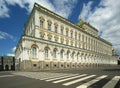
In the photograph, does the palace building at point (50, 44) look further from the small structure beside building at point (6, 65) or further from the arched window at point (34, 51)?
the small structure beside building at point (6, 65)

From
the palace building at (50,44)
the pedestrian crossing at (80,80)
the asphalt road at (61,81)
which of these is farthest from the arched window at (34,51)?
the pedestrian crossing at (80,80)

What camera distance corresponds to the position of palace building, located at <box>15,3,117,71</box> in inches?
1022

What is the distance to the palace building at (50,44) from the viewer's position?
85.1ft

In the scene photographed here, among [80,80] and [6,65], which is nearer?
[80,80]

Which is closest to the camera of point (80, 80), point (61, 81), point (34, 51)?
point (61, 81)

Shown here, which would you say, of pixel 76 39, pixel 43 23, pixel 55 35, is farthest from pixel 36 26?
pixel 76 39

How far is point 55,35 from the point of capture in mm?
38406

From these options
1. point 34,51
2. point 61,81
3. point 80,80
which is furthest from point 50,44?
point 61,81

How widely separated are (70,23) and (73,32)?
13.6ft

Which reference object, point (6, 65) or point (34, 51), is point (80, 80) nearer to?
point (34, 51)

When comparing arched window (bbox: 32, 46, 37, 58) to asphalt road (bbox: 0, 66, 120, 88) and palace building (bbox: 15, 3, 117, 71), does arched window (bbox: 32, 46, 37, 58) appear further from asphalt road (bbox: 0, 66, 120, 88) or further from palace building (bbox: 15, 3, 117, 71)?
asphalt road (bbox: 0, 66, 120, 88)

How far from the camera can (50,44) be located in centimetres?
3077

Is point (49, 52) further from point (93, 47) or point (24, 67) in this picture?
point (93, 47)

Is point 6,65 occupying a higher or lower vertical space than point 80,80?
lower
